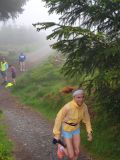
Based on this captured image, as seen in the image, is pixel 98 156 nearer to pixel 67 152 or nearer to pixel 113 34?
pixel 67 152

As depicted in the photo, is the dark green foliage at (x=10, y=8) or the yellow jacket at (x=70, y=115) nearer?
the yellow jacket at (x=70, y=115)

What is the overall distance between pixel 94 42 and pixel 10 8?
108ft

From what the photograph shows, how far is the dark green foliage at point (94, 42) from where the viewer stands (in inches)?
353

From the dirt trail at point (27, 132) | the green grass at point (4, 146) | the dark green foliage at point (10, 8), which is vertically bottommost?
the dirt trail at point (27, 132)

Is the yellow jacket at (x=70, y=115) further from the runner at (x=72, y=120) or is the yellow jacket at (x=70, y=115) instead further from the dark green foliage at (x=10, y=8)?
the dark green foliage at (x=10, y=8)

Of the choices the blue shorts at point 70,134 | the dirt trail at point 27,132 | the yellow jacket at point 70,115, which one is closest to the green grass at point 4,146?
the dirt trail at point 27,132

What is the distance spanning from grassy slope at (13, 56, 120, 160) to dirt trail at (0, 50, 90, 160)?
561mm

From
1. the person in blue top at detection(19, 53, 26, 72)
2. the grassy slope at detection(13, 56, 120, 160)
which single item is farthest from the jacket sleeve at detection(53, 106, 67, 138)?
the person in blue top at detection(19, 53, 26, 72)

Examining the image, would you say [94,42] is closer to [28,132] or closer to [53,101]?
[28,132]

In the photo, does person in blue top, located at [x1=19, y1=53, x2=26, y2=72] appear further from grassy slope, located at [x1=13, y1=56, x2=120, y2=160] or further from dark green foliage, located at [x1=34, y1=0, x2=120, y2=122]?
dark green foliage, located at [x1=34, y1=0, x2=120, y2=122]

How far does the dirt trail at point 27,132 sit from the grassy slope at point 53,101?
1.84 ft

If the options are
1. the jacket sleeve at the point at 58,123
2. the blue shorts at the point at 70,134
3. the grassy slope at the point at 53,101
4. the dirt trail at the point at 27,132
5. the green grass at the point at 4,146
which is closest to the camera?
the jacket sleeve at the point at 58,123

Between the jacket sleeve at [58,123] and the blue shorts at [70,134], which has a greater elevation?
the jacket sleeve at [58,123]

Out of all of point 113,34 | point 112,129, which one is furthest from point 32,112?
point 113,34
